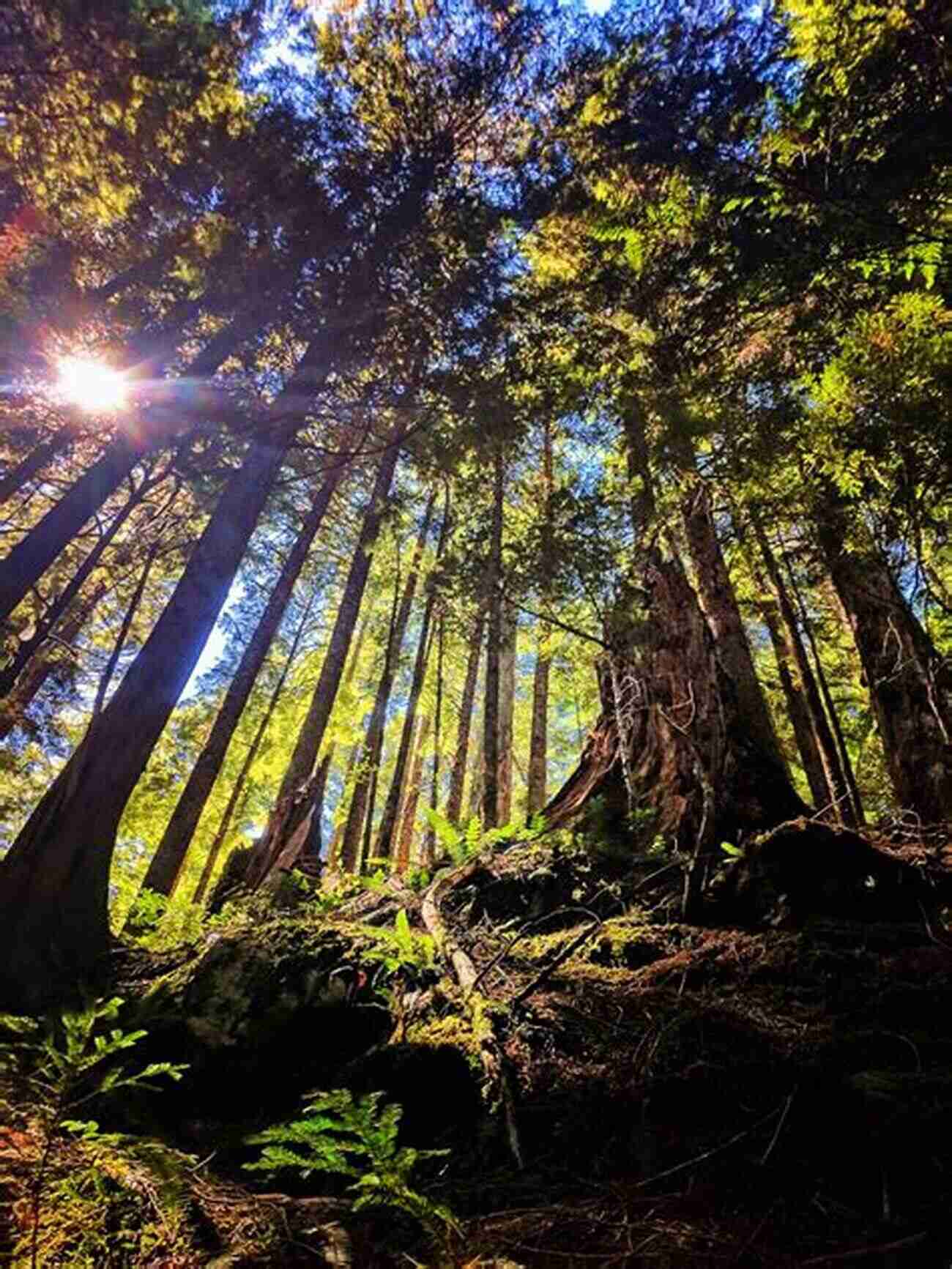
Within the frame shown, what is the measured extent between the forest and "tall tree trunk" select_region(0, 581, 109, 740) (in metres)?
0.13

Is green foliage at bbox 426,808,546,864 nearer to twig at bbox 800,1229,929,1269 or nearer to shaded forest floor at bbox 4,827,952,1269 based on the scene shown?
shaded forest floor at bbox 4,827,952,1269

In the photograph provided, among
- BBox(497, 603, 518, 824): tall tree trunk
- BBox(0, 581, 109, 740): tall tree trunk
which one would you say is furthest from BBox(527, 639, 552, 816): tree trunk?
BBox(0, 581, 109, 740): tall tree trunk

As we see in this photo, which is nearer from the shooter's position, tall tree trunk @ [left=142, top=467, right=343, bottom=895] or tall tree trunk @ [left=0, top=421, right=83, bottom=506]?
tall tree trunk @ [left=142, top=467, right=343, bottom=895]

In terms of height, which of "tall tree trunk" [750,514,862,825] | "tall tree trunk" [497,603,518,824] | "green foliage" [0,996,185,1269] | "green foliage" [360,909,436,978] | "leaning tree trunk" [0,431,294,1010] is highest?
"tall tree trunk" [497,603,518,824]

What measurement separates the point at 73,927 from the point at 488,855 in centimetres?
321

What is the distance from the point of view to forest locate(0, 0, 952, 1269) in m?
A: 2.01

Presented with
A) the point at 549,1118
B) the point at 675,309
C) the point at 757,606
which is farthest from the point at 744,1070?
the point at 757,606

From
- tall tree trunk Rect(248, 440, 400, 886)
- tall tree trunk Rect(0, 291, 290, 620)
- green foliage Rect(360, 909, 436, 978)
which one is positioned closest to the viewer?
green foliage Rect(360, 909, 436, 978)

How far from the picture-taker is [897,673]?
5391 millimetres

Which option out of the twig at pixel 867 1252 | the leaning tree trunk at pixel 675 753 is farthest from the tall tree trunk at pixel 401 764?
the twig at pixel 867 1252

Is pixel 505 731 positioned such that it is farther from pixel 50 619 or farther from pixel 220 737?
pixel 50 619

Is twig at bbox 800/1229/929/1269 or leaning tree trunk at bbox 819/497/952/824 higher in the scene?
leaning tree trunk at bbox 819/497/952/824

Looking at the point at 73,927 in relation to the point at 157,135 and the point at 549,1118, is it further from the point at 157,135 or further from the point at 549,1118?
the point at 157,135

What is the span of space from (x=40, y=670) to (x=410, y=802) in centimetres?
897
